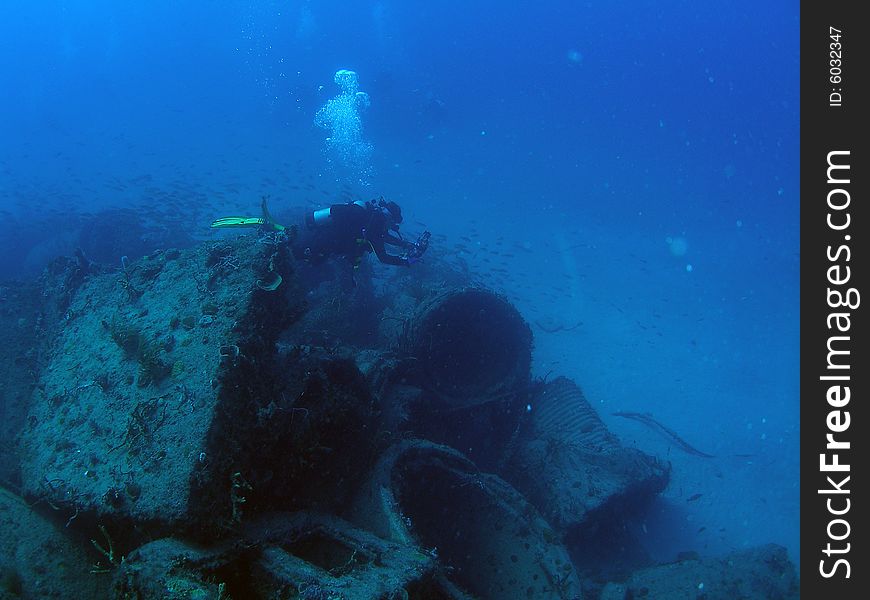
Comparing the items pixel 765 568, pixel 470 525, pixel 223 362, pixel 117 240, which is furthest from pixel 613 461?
pixel 117 240

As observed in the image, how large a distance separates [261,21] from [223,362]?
397 feet

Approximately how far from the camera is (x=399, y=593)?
257 cm

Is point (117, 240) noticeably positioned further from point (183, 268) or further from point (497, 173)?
point (497, 173)

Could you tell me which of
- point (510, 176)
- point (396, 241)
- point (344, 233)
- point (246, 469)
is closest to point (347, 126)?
point (510, 176)

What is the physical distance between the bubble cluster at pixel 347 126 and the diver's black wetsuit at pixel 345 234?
112ft

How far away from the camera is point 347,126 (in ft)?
187

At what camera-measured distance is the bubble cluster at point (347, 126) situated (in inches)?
1775

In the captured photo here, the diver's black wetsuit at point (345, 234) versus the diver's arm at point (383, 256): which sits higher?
the diver's black wetsuit at point (345, 234)

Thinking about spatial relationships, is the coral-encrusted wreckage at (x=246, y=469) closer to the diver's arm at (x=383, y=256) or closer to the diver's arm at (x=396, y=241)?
the diver's arm at (x=383, y=256)

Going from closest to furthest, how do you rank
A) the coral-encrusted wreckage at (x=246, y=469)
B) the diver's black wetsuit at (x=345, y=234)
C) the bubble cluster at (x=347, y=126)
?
the coral-encrusted wreckage at (x=246, y=469), the diver's black wetsuit at (x=345, y=234), the bubble cluster at (x=347, y=126)

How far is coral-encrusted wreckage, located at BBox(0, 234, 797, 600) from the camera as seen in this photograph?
9.12ft
